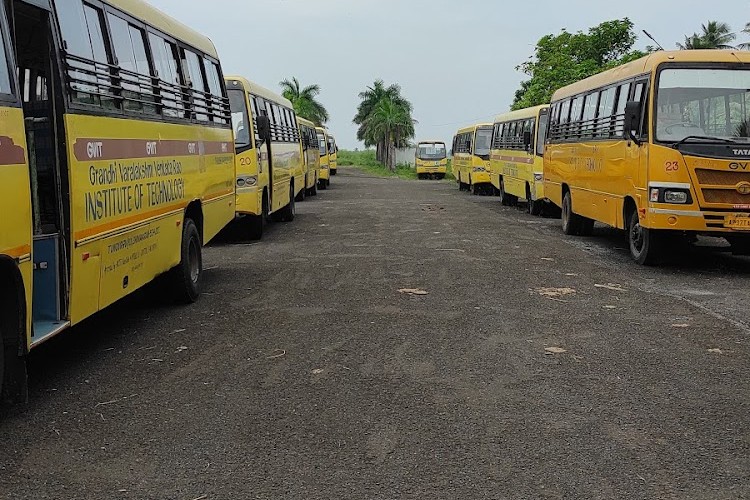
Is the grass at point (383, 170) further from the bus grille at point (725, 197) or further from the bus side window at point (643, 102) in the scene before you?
the bus grille at point (725, 197)

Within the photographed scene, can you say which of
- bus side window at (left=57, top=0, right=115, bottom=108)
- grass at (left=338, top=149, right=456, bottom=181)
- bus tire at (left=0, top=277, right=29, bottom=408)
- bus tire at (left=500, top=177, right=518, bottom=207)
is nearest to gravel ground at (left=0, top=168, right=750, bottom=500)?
bus tire at (left=0, top=277, right=29, bottom=408)

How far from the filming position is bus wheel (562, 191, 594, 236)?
649 inches

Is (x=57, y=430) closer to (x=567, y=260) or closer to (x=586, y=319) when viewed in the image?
(x=586, y=319)

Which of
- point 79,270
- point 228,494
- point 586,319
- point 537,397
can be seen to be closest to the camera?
point 228,494

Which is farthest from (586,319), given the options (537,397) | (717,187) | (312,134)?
(312,134)

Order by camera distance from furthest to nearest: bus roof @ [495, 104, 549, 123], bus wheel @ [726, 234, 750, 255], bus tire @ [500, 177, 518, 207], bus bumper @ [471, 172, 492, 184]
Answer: bus bumper @ [471, 172, 492, 184] < bus tire @ [500, 177, 518, 207] < bus roof @ [495, 104, 549, 123] < bus wheel @ [726, 234, 750, 255]

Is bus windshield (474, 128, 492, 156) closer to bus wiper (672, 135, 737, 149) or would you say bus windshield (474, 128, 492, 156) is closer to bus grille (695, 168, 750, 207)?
bus wiper (672, 135, 737, 149)

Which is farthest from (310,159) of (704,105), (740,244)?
(704,105)

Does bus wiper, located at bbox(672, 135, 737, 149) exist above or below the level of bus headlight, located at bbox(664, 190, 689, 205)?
above

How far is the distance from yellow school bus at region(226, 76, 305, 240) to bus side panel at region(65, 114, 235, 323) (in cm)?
483

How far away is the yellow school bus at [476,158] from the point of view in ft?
111

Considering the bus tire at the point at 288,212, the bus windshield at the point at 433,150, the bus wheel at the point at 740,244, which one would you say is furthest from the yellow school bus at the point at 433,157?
the bus wheel at the point at 740,244

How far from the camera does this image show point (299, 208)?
25.3 metres

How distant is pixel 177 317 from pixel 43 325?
2763 millimetres
